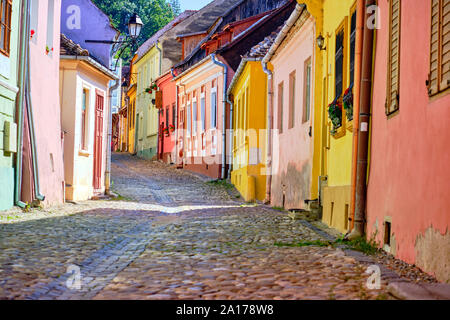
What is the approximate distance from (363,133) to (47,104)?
350 inches

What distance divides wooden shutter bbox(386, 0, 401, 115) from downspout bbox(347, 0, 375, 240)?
938 millimetres

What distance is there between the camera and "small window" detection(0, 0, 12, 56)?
13.0 m

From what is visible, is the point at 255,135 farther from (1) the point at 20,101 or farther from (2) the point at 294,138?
(1) the point at 20,101

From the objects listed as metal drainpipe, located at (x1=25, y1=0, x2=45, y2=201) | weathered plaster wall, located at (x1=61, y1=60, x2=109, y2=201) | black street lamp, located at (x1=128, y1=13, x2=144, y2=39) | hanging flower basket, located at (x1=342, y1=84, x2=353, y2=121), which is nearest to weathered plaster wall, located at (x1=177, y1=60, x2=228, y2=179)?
black street lamp, located at (x1=128, y1=13, x2=144, y2=39)

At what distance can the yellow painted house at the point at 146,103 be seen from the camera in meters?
41.5

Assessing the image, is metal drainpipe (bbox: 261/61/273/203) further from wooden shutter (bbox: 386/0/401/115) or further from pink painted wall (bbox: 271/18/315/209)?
wooden shutter (bbox: 386/0/401/115)

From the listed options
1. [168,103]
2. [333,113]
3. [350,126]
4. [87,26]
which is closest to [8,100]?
[333,113]

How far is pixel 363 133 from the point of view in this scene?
8.91m

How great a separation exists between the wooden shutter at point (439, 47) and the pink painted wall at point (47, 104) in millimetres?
10082

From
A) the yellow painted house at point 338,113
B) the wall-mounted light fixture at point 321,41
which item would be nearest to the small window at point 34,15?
the wall-mounted light fixture at point 321,41
